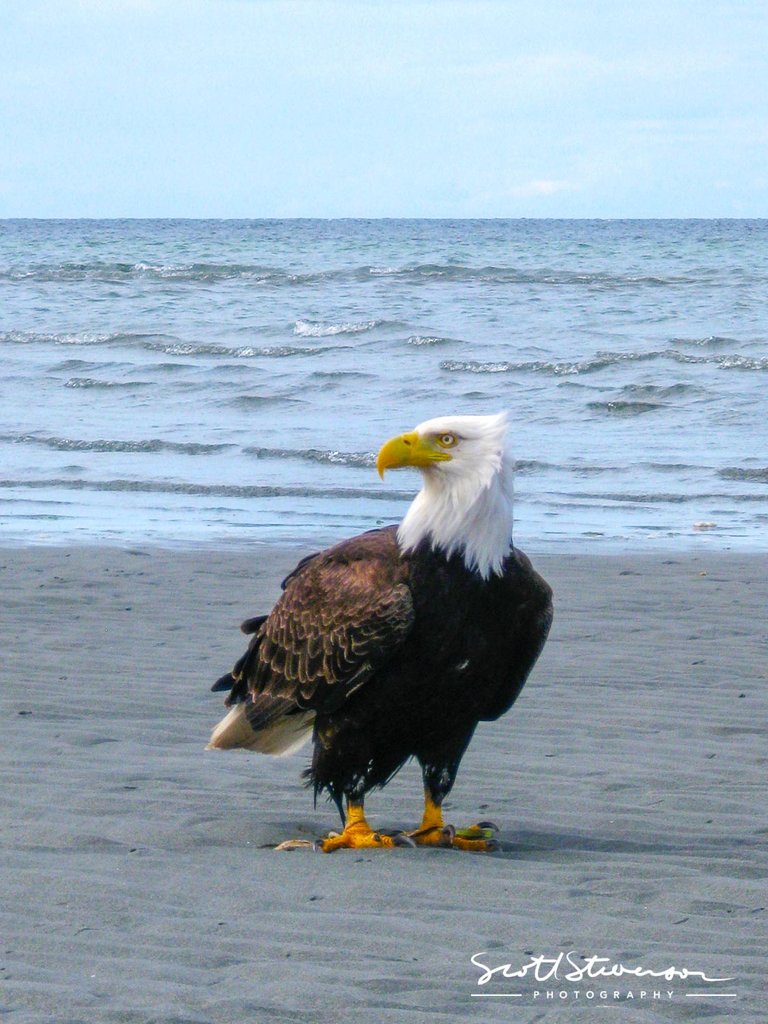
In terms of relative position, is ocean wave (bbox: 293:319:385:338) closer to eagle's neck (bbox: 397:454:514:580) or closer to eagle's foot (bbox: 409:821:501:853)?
eagle's foot (bbox: 409:821:501:853)

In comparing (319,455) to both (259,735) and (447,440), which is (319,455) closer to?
(259,735)

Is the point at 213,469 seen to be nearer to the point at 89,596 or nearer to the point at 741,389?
the point at 89,596

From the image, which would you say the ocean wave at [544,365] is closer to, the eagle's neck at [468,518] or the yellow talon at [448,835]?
the yellow talon at [448,835]

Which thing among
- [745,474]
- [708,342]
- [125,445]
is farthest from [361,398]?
[708,342]

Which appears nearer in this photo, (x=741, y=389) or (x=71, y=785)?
(x=71, y=785)

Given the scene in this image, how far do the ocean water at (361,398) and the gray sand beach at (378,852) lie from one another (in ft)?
10.7

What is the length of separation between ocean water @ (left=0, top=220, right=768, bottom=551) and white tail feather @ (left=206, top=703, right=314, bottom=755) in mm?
5012

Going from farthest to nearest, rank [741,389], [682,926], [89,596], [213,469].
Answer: [741,389] → [213,469] → [89,596] → [682,926]

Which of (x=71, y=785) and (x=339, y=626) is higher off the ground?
(x=339, y=626)

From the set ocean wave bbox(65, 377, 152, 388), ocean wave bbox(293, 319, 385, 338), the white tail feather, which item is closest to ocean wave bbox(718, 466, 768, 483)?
ocean wave bbox(65, 377, 152, 388)

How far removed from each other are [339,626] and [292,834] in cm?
71

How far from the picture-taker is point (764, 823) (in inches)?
175

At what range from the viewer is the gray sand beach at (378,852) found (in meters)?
3.10

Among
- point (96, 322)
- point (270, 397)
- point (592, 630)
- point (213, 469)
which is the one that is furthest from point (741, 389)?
point (96, 322)
